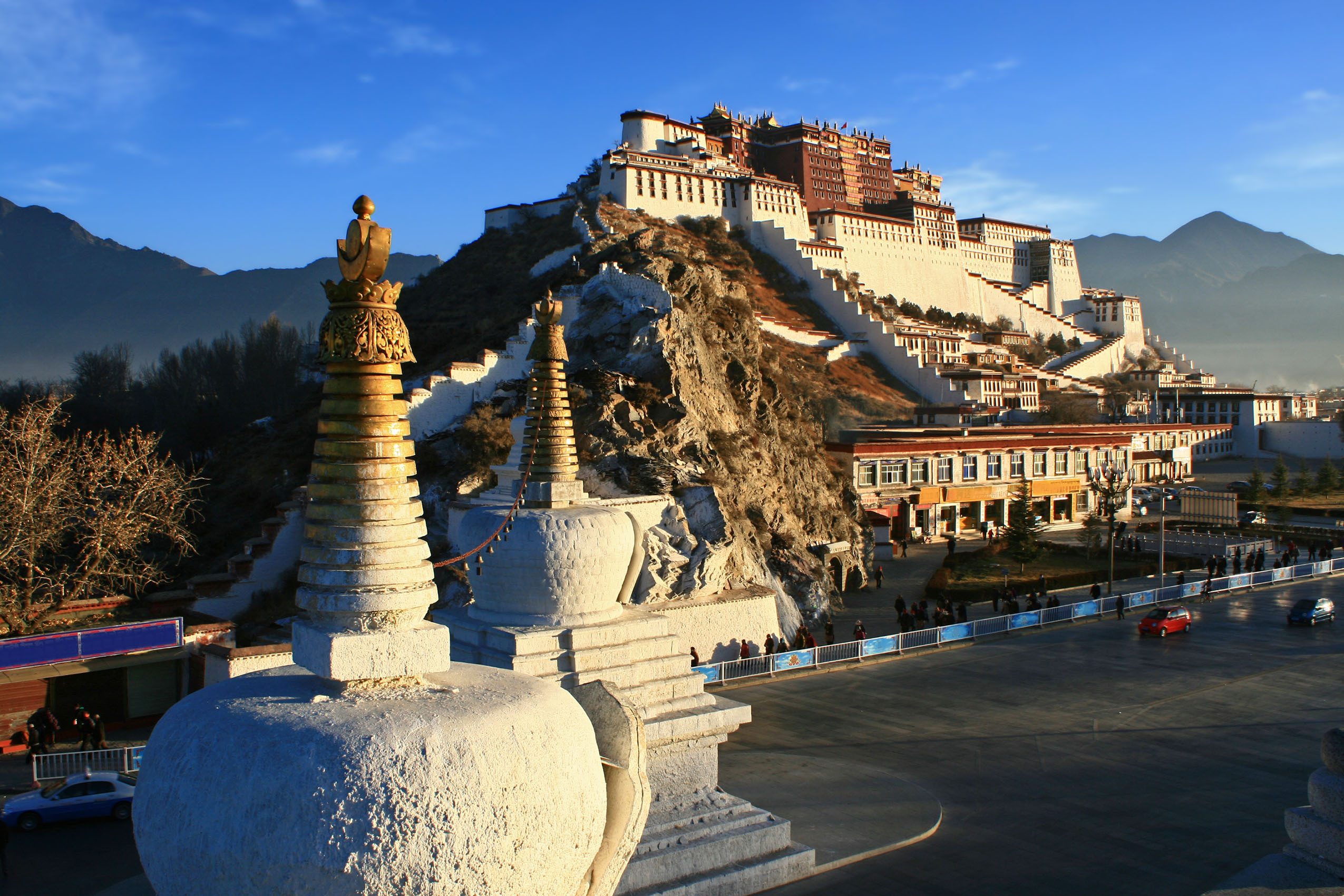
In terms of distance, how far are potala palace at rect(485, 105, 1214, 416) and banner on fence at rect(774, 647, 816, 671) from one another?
60.1 metres

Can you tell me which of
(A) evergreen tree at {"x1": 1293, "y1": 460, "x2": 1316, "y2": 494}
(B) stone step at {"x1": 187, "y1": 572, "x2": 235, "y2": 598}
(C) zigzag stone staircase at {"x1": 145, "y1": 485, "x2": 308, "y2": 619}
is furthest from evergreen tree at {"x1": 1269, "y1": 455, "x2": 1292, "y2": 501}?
(B) stone step at {"x1": 187, "y1": 572, "x2": 235, "y2": 598}

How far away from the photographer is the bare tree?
24.5 meters

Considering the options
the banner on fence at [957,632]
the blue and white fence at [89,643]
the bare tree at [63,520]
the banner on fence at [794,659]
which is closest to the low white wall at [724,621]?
the banner on fence at [794,659]

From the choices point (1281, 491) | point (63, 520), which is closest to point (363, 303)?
point (63, 520)

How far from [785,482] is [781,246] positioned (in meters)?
63.6

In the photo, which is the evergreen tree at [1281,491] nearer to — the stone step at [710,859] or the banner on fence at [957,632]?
the banner on fence at [957,632]

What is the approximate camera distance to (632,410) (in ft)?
108

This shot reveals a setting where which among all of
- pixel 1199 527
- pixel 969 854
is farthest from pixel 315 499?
pixel 1199 527

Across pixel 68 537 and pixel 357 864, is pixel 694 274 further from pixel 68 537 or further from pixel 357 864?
pixel 357 864

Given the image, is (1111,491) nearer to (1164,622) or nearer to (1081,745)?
(1164,622)

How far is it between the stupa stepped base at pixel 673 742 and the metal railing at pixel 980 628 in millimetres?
7280

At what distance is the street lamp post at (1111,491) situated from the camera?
116 feet

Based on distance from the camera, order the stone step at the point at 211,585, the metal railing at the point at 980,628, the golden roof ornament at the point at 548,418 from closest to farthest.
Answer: the golden roof ornament at the point at 548,418 < the metal railing at the point at 980,628 < the stone step at the point at 211,585

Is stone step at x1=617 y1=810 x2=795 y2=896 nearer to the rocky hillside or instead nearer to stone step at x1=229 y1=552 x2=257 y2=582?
the rocky hillside
